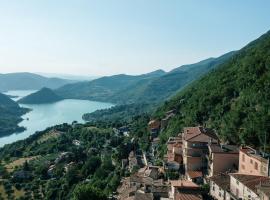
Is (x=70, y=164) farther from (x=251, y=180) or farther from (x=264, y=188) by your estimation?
(x=264, y=188)

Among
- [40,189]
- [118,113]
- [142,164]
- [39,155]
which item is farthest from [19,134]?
[142,164]

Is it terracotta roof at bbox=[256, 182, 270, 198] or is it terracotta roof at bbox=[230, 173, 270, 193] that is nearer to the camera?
terracotta roof at bbox=[256, 182, 270, 198]

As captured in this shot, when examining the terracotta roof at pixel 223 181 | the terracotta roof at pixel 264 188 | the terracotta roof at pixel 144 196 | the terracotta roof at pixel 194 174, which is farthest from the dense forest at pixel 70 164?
the terracotta roof at pixel 264 188

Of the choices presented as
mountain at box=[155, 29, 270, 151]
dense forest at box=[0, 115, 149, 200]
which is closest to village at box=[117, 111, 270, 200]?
mountain at box=[155, 29, 270, 151]

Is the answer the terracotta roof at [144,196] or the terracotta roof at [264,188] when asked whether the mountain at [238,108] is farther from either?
the terracotta roof at [264,188]

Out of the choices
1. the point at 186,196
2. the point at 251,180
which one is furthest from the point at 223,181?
the point at 251,180

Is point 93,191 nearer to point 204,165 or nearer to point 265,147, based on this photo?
point 204,165

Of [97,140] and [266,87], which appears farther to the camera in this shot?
[97,140]

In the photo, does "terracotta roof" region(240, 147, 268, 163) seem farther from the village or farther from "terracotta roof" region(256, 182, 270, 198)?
"terracotta roof" region(256, 182, 270, 198)

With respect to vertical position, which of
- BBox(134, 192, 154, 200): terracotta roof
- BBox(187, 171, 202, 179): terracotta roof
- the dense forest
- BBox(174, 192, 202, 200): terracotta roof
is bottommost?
the dense forest
